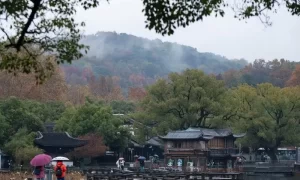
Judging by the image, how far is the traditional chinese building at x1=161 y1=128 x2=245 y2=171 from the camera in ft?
176

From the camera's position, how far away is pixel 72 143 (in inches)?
1838

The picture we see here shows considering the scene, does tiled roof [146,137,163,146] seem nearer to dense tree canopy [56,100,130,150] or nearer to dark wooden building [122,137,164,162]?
dark wooden building [122,137,164,162]

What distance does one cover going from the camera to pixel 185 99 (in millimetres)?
53469

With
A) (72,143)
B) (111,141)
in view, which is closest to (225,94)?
(111,141)

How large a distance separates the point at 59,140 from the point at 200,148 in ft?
46.7

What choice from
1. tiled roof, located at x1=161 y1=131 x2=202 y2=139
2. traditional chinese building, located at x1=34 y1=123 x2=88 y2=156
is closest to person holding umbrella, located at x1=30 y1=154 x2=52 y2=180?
traditional chinese building, located at x1=34 y1=123 x2=88 y2=156

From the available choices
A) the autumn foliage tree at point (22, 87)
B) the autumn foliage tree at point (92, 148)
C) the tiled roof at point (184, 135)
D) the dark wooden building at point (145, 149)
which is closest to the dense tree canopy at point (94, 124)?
the autumn foliage tree at point (92, 148)

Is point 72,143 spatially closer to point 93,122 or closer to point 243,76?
point 93,122

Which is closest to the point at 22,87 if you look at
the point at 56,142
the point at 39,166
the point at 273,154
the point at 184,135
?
the point at 184,135

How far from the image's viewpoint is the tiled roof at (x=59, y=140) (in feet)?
152

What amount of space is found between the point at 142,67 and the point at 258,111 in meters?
130

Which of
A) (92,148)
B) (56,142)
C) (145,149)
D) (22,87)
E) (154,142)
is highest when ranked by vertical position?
(22,87)

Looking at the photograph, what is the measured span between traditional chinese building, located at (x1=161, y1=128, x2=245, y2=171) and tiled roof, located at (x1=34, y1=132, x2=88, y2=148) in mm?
9961

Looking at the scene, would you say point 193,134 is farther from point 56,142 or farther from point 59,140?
point 56,142
